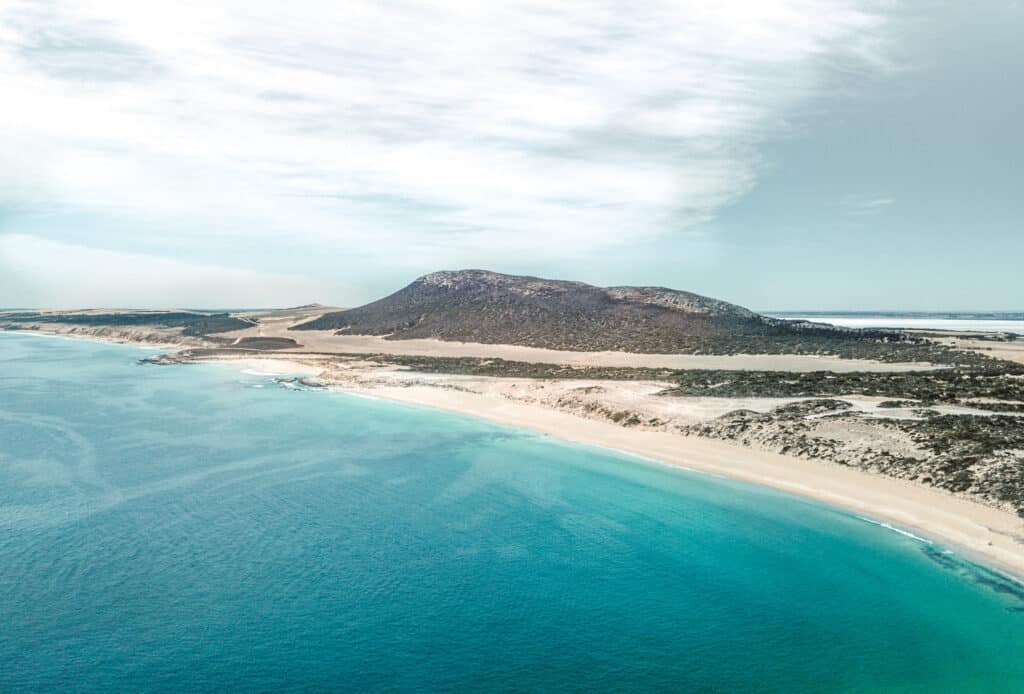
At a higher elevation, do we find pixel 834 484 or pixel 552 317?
pixel 552 317

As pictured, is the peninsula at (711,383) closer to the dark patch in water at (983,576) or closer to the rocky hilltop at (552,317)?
the rocky hilltop at (552,317)

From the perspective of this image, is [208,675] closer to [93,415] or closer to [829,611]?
[829,611]

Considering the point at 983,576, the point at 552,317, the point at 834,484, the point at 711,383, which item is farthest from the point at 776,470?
the point at 552,317

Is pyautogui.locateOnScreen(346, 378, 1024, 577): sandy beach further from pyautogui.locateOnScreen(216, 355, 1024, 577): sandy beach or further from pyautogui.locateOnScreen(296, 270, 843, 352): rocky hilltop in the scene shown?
pyautogui.locateOnScreen(296, 270, 843, 352): rocky hilltop

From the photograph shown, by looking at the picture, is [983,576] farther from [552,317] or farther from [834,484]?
[552,317]

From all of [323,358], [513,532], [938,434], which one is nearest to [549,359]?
[323,358]
